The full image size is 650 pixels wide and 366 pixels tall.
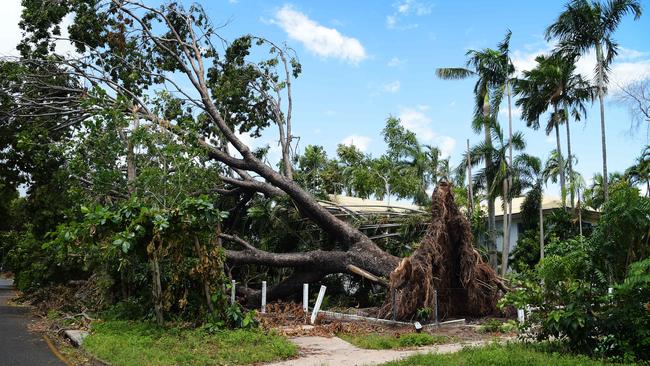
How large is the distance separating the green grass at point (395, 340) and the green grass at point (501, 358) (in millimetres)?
2037

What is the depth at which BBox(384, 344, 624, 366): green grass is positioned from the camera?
26.2 feet

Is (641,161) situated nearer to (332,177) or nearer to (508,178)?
(508,178)

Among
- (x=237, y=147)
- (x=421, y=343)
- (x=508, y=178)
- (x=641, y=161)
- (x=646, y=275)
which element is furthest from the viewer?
(x=641, y=161)

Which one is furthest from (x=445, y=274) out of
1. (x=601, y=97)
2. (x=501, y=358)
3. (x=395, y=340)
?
(x=601, y=97)

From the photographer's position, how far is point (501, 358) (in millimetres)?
8180

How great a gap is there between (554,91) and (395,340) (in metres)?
22.0

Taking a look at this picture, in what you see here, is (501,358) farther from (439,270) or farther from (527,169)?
(527,169)

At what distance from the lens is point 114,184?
15992 mm

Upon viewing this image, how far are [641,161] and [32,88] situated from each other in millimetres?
34924

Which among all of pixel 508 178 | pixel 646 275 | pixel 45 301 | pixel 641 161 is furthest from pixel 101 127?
pixel 641 161

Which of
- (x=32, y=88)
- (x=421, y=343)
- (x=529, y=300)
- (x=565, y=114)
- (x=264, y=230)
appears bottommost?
(x=421, y=343)

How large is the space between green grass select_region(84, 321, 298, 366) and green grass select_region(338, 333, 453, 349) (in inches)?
62.5

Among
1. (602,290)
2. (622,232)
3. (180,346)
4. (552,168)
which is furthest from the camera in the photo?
(552,168)

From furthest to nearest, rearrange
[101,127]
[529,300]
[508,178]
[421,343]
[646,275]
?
[508,178]
[101,127]
[421,343]
[529,300]
[646,275]
